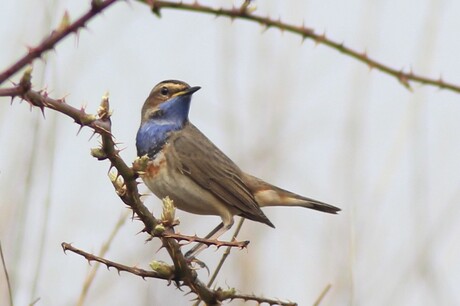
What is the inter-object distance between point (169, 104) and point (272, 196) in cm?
99

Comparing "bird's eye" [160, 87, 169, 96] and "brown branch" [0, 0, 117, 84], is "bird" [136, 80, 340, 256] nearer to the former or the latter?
"bird's eye" [160, 87, 169, 96]

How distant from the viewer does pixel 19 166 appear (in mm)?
4480

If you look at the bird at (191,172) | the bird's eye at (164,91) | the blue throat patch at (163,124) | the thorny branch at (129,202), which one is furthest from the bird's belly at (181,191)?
the thorny branch at (129,202)

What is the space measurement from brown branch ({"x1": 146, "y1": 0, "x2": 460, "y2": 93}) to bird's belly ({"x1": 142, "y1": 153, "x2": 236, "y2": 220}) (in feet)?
12.3

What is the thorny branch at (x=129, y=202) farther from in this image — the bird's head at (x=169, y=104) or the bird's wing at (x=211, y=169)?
the bird's head at (x=169, y=104)

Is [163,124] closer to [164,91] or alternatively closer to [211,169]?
[164,91]

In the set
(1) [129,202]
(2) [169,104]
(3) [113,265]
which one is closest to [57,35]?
(1) [129,202]

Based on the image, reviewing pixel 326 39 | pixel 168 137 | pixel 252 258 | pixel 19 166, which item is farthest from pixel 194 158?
pixel 326 39

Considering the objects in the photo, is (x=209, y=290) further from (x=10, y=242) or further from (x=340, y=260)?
(x=340, y=260)

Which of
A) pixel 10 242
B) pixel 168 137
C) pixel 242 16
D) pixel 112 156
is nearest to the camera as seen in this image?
pixel 242 16

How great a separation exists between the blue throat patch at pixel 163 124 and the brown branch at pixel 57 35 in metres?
4.24

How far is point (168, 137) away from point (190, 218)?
1.98ft

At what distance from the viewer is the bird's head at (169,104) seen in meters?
5.55

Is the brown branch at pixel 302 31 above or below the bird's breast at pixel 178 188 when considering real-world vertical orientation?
below
